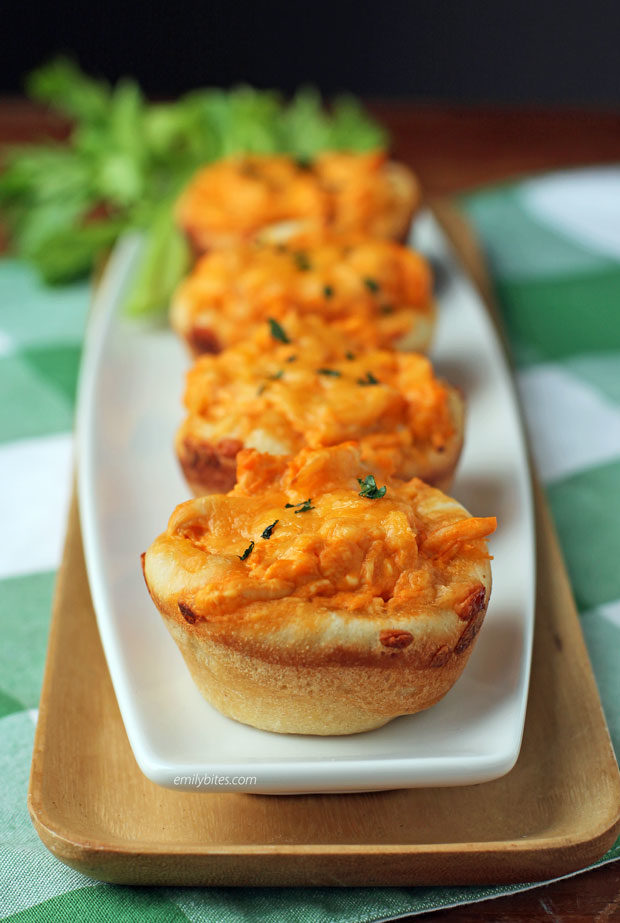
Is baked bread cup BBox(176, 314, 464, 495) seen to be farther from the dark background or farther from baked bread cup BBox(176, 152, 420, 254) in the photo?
the dark background

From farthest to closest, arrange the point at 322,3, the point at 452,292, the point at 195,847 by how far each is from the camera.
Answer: the point at 322,3 → the point at 452,292 → the point at 195,847

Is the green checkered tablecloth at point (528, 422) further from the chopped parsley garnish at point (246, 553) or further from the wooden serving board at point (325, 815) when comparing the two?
the chopped parsley garnish at point (246, 553)

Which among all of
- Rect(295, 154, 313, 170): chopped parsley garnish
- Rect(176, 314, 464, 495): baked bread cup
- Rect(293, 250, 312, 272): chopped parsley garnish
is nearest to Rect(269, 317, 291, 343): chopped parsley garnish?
Rect(176, 314, 464, 495): baked bread cup

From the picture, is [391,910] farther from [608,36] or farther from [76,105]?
[608,36]

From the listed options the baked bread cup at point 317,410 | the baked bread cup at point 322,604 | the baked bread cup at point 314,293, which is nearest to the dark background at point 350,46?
the baked bread cup at point 314,293

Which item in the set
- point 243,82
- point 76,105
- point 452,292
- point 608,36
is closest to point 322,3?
point 243,82

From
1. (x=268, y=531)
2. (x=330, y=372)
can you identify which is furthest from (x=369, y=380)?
(x=268, y=531)
